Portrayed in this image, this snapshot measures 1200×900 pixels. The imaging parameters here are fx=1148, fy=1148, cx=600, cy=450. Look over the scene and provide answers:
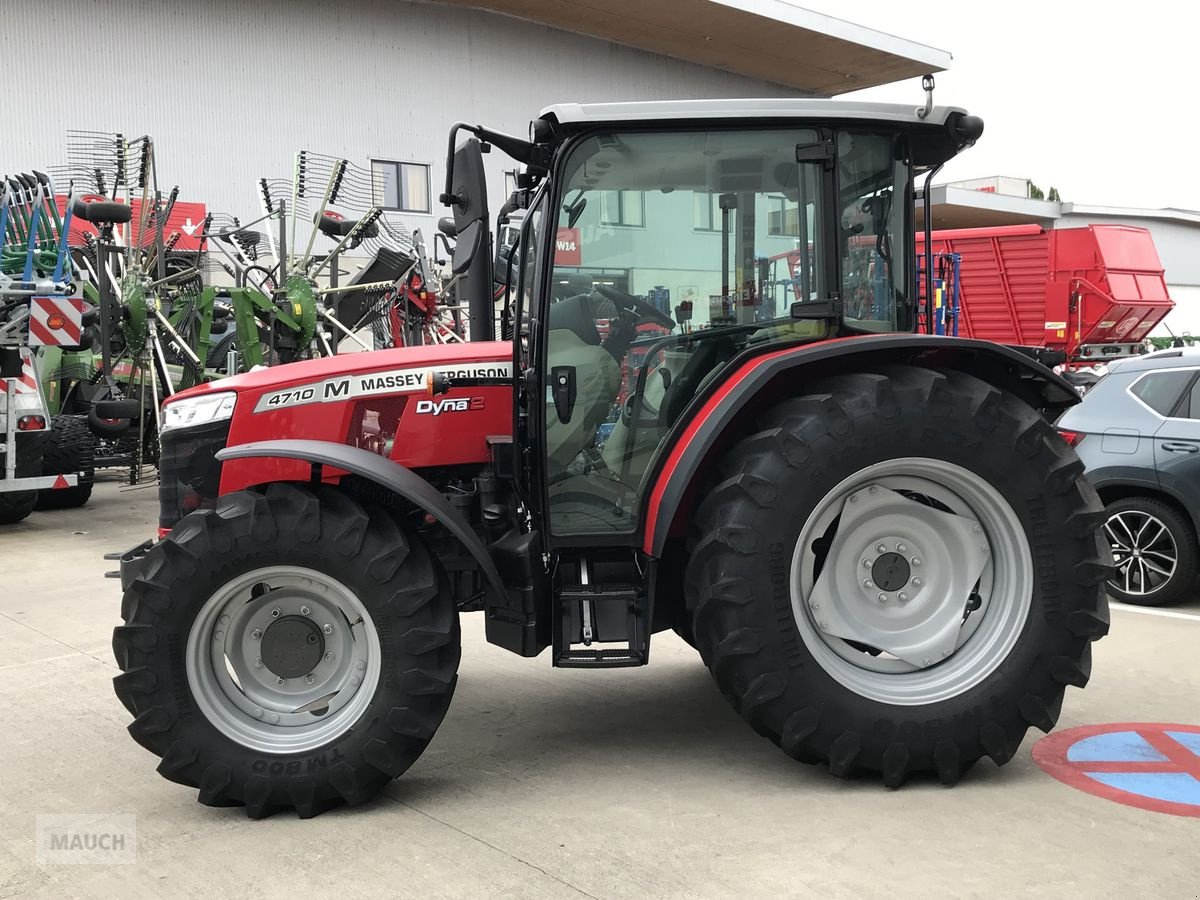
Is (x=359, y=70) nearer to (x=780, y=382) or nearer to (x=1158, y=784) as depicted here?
(x=780, y=382)

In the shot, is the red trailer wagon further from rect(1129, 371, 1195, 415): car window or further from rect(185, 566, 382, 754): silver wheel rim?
rect(185, 566, 382, 754): silver wheel rim

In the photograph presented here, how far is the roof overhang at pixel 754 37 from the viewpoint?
2731 centimetres

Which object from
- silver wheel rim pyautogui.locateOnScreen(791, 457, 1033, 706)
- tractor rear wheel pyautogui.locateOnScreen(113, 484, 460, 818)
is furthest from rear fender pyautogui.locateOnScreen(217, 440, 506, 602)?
silver wheel rim pyautogui.locateOnScreen(791, 457, 1033, 706)

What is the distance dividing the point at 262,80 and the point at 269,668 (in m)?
21.8

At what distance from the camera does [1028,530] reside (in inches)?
150

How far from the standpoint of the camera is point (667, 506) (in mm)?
3701

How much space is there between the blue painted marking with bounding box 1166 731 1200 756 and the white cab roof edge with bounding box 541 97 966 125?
244 cm

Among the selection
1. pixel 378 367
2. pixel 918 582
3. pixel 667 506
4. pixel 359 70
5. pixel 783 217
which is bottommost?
pixel 918 582

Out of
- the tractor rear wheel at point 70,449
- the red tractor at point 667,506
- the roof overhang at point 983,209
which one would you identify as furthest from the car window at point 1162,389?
the roof overhang at point 983,209

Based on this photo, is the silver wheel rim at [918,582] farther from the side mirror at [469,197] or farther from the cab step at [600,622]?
the side mirror at [469,197]

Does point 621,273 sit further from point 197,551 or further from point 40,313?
point 40,313

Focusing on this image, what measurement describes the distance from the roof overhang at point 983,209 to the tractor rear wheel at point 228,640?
32613mm

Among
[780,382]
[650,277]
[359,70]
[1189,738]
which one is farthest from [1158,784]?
[359,70]

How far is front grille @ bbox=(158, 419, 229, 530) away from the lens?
4.14 m
